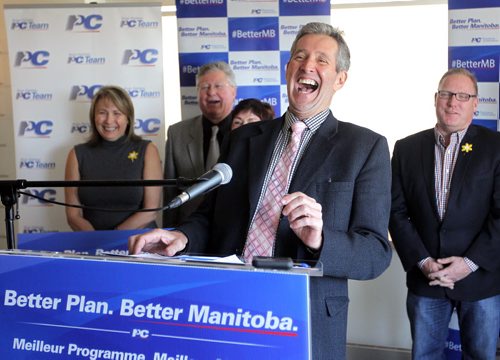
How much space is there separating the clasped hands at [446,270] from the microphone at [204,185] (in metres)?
1.94

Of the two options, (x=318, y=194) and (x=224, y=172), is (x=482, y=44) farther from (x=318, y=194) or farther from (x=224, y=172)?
(x=224, y=172)

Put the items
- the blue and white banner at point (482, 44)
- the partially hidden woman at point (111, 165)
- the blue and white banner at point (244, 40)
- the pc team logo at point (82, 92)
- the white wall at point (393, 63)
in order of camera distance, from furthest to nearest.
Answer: the white wall at point (393, 63) < the pc team logo at point (82, 92) < the blue and white banner at point (244, 40) < the blue and white banner at point (482, 44) < the partially hidden woman at point (111, 165)

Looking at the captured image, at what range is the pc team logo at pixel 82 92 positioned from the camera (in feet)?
14.6

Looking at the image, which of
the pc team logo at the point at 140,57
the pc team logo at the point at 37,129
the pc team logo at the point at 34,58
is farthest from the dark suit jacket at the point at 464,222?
the pc team logo at the point at 34,58

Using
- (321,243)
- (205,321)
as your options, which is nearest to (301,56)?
(321,243)

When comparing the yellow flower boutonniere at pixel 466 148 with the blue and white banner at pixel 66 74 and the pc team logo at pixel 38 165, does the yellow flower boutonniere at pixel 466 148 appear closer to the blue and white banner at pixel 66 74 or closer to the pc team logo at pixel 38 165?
the blue and white banner at pixel 66 74

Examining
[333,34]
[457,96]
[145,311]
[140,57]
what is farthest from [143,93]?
[145,311]

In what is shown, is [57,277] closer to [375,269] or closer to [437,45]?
[375,269]

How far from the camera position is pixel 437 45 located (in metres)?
4.68

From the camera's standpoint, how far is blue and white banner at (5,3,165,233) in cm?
438

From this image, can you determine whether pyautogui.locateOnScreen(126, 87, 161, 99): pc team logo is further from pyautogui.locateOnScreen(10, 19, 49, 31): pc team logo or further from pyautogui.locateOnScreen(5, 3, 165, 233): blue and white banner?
pyautogui.locateOnScreen(10, 19, 49, 31): pc team logo

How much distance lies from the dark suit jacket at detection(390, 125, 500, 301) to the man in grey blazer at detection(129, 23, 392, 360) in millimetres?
1460

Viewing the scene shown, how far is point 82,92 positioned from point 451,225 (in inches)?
115

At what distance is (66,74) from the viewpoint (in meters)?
4.47
